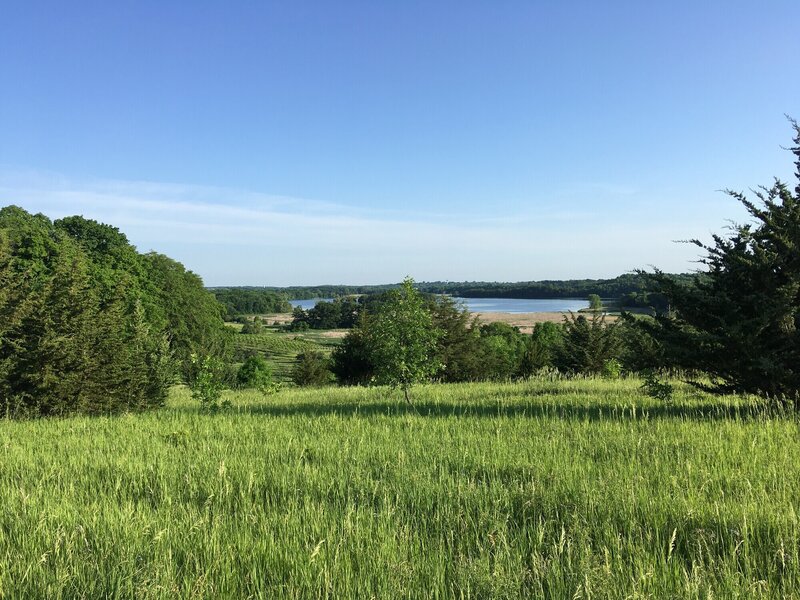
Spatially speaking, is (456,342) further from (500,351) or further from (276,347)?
(276,347)

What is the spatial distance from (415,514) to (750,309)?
6971mm

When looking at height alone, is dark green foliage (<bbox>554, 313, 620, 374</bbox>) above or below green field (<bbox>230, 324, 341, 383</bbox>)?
above

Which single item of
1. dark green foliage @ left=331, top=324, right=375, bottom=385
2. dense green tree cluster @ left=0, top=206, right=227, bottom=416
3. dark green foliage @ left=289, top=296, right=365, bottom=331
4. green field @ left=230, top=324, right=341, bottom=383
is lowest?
green field @ left=230, top=324, right=341, bottom=383

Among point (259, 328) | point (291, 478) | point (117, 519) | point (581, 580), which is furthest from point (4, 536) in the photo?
point (259, 328)

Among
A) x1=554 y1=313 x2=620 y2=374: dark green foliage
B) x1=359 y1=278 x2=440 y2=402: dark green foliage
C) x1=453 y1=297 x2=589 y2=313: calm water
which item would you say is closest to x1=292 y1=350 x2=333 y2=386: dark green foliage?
x1=554 y1=313 x2=620 y2=374: dark green foliage

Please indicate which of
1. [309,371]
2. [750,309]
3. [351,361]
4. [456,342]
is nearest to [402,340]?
[750,309]

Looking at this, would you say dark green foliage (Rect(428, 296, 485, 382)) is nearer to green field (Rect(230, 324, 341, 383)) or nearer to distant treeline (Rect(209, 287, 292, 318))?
green field (Rect(230, 324, 341, 383))

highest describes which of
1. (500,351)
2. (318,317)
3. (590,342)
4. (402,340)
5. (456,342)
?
(402,340)

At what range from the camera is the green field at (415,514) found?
2.55 metres

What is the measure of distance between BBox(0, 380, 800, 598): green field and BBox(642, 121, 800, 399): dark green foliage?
1.31 meters

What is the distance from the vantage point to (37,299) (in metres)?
13.5

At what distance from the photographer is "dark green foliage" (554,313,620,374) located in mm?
26656

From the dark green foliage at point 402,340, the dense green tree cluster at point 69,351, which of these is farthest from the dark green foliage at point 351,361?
the dark green foliage at point 402,340

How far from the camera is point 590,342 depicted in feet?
88.4
